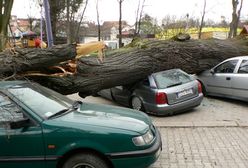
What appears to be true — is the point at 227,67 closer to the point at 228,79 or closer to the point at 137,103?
the point at 228,79

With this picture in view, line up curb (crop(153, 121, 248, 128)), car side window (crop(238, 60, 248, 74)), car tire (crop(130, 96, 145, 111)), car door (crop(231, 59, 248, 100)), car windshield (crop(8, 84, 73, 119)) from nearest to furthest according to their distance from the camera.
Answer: car windshield (crop(8, 84, 73, 119)), curb (crop(153, 121, 248, 128)), car tire (crop(130, 96, 145, 111)), car door (crop(231, 59, 248, 100)), car side window (crop(238, 60, 248, 74))

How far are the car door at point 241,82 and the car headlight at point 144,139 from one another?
6.71 meters

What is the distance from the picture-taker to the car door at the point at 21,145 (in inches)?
200

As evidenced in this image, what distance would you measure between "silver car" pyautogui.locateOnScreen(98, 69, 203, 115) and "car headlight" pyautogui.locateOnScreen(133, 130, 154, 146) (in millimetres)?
4899

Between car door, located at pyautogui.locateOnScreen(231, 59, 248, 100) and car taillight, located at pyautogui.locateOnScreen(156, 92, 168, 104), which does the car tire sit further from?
car door, located at pyautogui.locateOnScreen(231, 59, 248, 100)

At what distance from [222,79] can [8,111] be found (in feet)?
27.9

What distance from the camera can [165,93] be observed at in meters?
10.3

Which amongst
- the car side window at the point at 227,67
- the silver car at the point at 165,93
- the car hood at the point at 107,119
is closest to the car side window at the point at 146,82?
the silver car at the point at 165,93

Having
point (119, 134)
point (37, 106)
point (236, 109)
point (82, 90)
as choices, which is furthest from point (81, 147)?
point (236, 109)

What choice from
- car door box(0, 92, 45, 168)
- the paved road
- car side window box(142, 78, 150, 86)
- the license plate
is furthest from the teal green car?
car side window box(142, 78, 150, 86)

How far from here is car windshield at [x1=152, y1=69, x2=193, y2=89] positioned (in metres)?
10.7

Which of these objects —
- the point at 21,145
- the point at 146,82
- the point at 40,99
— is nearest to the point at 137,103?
the point at 146,82

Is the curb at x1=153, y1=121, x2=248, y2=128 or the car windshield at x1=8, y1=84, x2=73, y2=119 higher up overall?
the car windshield at x1=8, y1=84, x2=73, y2=119

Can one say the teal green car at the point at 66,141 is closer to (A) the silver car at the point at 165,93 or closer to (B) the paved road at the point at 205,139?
(B) the paved road at the point at 205,139
